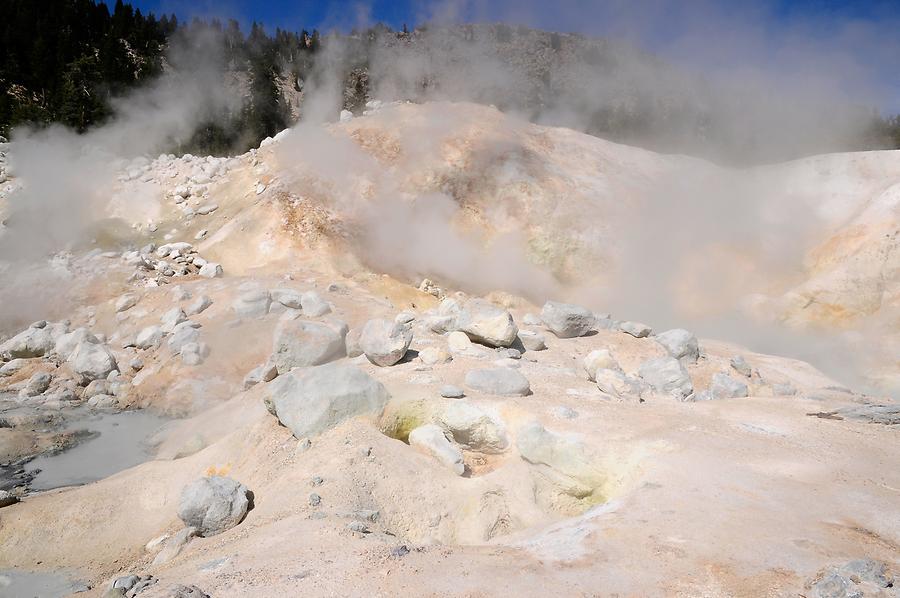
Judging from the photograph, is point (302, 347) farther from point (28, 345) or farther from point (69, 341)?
point (28, 345)

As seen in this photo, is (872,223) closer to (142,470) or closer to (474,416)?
(474,416)

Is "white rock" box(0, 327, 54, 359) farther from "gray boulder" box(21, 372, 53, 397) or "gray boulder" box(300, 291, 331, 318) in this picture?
"gray boulder" box(300, 291, 331, 318)

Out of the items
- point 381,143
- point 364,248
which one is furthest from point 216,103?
point 364,248

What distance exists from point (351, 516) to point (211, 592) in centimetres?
139

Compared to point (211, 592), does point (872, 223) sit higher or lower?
higher

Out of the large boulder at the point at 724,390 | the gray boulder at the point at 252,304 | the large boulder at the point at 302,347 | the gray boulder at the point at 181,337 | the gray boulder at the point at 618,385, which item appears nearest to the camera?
the gray boulder at the point at 618,385

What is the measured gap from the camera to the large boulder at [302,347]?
26.8ft

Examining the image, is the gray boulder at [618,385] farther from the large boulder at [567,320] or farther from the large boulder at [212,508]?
the large boulder at [212,508]

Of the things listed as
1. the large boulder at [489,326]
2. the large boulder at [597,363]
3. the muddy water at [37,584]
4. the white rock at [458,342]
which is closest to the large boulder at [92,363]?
the muddy water at [37,584]

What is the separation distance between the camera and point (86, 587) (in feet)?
15.7

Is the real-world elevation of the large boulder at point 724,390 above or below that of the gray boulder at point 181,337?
below

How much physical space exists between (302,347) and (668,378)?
535cm

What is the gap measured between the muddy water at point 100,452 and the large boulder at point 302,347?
7.53 feet

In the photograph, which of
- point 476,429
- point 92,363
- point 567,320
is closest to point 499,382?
point 476,429
